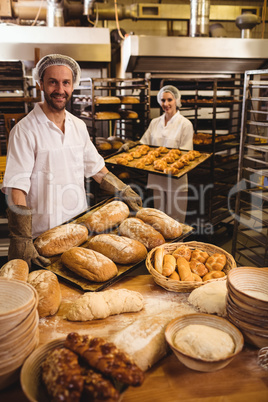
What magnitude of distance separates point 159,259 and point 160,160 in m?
2.28

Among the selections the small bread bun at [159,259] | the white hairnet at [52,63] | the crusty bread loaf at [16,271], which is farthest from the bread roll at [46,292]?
the white hairnet at [52,63]

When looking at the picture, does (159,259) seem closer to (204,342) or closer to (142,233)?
(142,233)

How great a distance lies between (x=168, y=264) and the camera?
160 cm

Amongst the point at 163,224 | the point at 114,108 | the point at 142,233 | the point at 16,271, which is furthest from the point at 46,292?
the point at 114,108

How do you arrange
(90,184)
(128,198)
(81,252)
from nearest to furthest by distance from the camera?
1. (81,252)
2. (128,198)
3. (90,184)

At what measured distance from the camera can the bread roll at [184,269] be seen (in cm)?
153

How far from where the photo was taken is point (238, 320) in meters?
1.18

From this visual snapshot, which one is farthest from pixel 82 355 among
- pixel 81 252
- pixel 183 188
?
pixel 183 188

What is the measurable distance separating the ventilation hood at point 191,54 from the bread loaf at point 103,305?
13.7ft

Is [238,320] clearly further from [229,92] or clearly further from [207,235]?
[229,92]

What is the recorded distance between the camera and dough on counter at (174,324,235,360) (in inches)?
40.9

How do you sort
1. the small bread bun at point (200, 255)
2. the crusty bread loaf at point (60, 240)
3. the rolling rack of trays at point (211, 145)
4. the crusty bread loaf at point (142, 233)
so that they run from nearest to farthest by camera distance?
the small bread bun at point (200, 255), the crusty bread loaf at point (60, 240), the crusty bread loaf at point (142, 233), the rolling rack of trays at point (211, 145)

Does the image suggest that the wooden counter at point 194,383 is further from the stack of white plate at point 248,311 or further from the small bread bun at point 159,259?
the small bread bun at point 159,259

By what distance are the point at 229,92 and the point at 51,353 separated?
560 centimetres
